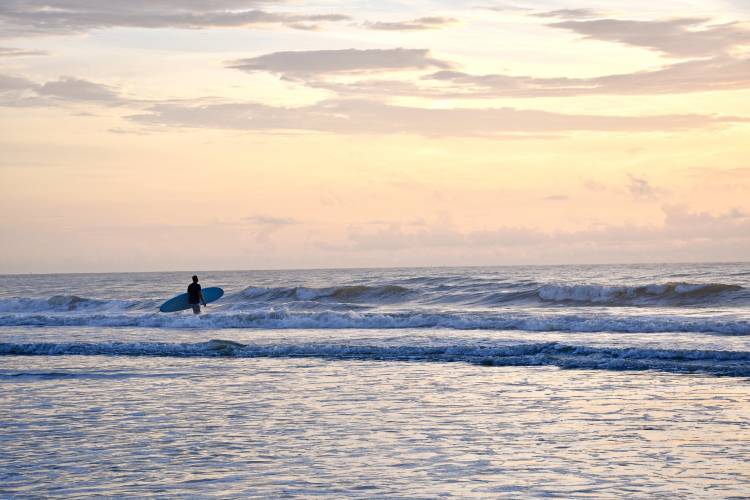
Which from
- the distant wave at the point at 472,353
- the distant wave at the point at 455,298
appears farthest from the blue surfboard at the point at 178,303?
the distant wave at the point at 472,353

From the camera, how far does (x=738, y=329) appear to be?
80.9 ft

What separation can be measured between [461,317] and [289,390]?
52.7 feet

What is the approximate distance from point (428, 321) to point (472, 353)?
987 cm

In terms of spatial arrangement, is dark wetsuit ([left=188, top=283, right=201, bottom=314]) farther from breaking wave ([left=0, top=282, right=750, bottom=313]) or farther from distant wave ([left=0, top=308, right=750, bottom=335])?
breaking wave ([left=0, top=282, right=750, bottom=313])

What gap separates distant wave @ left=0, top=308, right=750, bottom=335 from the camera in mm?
26297

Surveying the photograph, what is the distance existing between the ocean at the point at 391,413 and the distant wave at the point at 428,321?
0.21 m

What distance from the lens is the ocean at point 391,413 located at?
29.2 ft

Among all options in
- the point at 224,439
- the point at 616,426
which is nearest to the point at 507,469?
the point at 616,426

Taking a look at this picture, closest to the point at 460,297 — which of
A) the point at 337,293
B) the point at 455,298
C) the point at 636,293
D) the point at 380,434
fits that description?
the point at 455,298

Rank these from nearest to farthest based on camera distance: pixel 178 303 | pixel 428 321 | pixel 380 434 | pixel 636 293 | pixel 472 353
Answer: pixel 380 434 < pixel 472 353 < pixel 428 321 < pixel 178 303 < pixel 636 293

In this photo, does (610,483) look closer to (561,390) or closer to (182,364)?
(561,390)

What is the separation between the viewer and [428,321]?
30.7 metres

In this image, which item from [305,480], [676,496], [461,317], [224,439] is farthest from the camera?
[461,317]

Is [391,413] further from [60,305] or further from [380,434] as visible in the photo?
[60,305]
